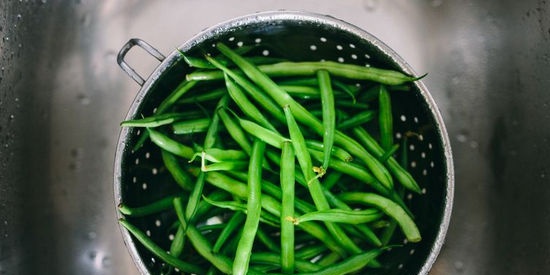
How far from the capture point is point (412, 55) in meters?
1.19

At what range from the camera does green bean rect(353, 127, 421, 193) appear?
100 cm

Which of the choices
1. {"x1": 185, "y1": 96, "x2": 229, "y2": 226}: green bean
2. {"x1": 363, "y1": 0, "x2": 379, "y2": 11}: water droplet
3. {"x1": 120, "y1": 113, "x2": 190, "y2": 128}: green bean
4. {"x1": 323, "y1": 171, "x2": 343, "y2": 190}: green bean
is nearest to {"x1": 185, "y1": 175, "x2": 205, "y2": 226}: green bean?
{"x1": 185, "y1": 96, "x2": 229, "y2": 226}: green bean

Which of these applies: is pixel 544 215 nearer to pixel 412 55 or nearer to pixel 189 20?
pixel 412 55

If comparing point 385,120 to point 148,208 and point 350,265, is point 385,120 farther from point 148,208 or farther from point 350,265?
point 148,208

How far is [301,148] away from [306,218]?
0.11 m

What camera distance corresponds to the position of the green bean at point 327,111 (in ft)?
3.05

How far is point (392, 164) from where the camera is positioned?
3.29ft

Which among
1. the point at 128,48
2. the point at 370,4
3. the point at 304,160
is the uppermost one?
the point at 370,4

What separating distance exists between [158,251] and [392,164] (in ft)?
1.36

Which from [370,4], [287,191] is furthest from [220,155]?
[370,4]

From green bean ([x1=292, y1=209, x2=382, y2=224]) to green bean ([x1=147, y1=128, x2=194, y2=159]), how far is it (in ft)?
0.74

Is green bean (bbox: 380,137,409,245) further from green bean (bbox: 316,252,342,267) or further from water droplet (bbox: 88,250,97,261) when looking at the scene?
water droplet (bbox: 88,250,97,261)

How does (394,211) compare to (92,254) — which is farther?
(92,254)

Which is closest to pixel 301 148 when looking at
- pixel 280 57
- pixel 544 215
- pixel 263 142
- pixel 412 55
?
pixel 263 142
